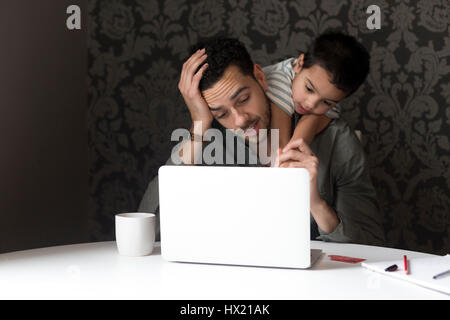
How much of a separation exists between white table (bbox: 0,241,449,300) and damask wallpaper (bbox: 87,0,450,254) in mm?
1231

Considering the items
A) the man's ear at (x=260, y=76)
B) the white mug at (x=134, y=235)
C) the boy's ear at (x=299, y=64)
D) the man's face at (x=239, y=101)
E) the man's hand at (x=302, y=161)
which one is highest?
the boy's ear at (x=299, y=64)

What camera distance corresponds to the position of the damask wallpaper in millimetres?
2447

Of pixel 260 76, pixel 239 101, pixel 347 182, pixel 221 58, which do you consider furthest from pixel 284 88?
pixel 347 182

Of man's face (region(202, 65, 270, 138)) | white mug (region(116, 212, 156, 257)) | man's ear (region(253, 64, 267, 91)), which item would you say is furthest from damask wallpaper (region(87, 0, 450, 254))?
white mug (region(116, 212, 156, 257))

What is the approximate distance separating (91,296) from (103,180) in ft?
5.55

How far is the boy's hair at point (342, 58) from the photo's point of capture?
2363mm

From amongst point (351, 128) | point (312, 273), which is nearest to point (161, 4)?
point (351, 128)

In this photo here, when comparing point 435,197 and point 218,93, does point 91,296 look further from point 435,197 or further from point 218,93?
point 435,197

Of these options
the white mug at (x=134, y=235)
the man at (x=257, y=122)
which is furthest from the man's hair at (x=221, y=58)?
the white mug at (x=134, y=235)

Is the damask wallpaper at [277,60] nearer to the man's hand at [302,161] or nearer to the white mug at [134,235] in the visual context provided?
the man's hand at [302,161]

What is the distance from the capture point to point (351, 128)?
8.11 feet

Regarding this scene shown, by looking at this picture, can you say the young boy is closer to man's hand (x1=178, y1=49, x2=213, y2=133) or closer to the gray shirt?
the gray shirt

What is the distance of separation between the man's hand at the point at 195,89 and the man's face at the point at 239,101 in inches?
1.3

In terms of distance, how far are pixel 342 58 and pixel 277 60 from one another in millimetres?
311
